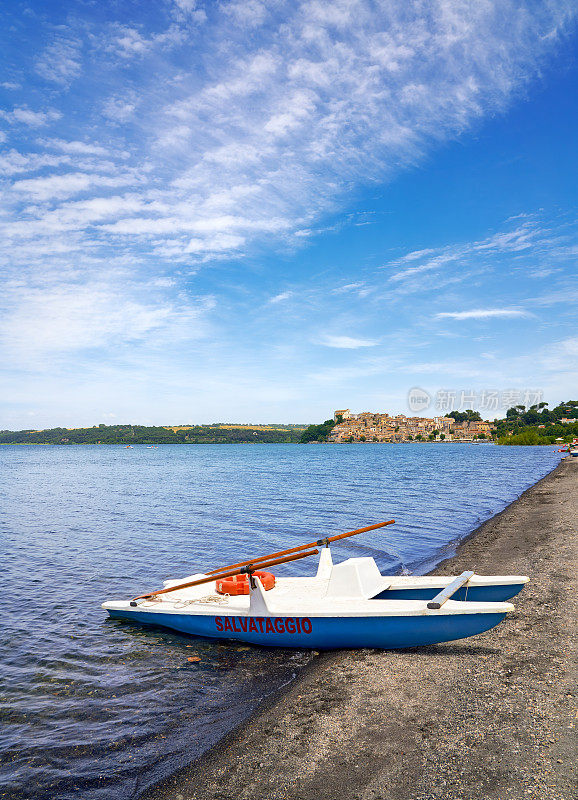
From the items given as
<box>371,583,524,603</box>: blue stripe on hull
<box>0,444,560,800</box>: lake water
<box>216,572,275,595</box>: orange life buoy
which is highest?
<box>371,583,524,603</box>: blue stripe on hull

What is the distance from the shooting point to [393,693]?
712 cm

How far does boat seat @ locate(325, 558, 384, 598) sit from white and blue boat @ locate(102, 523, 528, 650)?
0.06ft

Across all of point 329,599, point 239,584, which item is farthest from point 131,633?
point 329,599

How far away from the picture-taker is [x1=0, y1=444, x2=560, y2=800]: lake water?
6.49m

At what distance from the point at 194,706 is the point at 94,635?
4020 mm

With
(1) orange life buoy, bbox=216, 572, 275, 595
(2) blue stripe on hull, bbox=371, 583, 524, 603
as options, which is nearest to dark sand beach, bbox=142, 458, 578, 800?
(2) blue stripe on hull, bbox=371, 583, 524, 603

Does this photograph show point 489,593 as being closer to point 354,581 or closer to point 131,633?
point 354,581

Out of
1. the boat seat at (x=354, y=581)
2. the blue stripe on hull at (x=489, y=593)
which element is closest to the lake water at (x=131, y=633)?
A: the boat seat at (x=354, y=581)

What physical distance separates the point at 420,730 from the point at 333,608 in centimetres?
290

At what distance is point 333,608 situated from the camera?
29.0 ft

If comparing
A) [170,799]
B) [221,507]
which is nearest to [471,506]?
[221,507]

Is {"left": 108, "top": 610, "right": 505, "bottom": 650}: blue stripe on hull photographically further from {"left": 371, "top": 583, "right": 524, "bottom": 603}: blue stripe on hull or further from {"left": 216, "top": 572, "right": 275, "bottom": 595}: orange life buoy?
{"left": 371, "top": 583, "right": 524, "bottom": 603}: blue stripe on hull

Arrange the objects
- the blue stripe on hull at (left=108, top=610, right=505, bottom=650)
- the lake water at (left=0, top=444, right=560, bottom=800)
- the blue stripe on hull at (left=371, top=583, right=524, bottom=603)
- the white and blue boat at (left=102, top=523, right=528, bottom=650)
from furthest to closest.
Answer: the blue stripe on hull at (left=371, top=583, right=524, bottom=603) → the white and blue boat at (left=102, top=523, right=528, bottom=650) → the blue stripe on hull at (left=108, top=610, right=505, bottom=650) → the lake water at (left=0, top=444, right=560, bottom=800)

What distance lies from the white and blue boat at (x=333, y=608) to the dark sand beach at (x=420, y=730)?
19.2 inches
